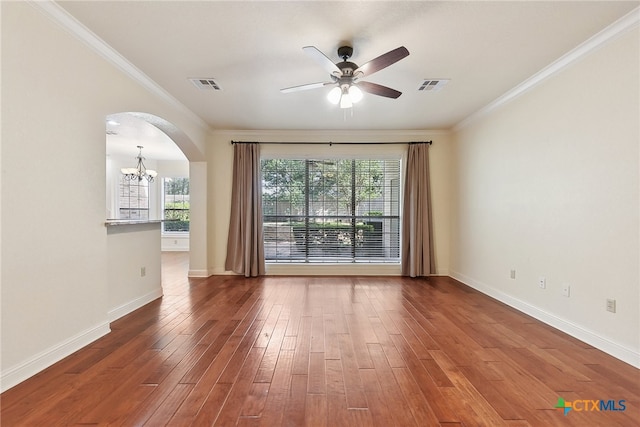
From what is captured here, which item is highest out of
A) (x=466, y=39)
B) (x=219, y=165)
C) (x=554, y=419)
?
(x=466, y=39)

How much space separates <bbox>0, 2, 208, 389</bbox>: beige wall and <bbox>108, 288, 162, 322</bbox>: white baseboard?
391mm

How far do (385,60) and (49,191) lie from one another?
2.66 meters

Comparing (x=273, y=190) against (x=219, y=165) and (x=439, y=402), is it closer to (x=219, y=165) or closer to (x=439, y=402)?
(x=219, y=165)

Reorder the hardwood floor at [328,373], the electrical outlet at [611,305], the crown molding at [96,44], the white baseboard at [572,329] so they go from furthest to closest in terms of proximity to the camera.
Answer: the electrical outlet at [611,305] → the white baseboard at [572,329] → the crown molding at [96,44] → the hardwood floor at [328,373]

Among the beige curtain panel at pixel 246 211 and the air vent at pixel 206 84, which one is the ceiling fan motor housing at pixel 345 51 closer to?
the air vent at pixel 206 84

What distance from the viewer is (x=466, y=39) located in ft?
7.86

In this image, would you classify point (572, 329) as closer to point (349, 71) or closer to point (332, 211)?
point (349, 71)

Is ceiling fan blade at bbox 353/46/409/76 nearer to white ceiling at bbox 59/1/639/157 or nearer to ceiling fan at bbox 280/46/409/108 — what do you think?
ceiling fan at bbox 280/46/409/108

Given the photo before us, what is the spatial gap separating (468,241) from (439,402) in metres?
3.33

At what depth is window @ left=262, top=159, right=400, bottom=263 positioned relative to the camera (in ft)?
17.4

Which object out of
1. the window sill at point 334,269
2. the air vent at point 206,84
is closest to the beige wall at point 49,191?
the air vent at point 206,84

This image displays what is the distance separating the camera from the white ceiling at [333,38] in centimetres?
204

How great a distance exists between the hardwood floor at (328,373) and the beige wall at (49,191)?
26cm

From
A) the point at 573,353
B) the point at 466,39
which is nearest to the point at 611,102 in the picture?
the point at 466,39
